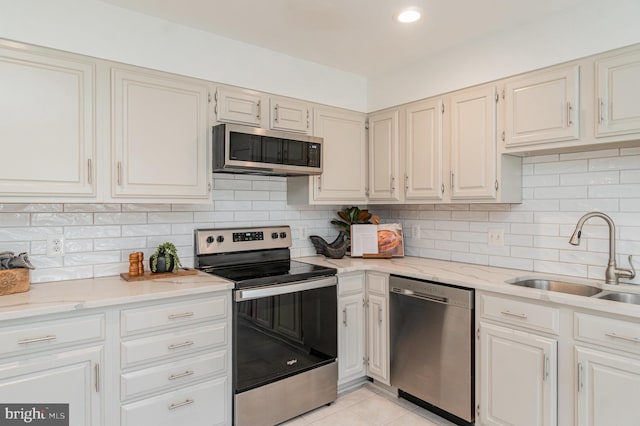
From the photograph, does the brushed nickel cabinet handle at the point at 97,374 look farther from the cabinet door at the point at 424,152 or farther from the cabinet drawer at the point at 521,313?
the cabinet door at the point at 424,152

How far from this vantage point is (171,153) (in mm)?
2289

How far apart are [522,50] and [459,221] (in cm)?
123

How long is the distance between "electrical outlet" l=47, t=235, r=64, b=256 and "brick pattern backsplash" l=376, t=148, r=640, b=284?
257 centimetres

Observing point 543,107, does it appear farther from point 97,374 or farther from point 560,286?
point 97,374

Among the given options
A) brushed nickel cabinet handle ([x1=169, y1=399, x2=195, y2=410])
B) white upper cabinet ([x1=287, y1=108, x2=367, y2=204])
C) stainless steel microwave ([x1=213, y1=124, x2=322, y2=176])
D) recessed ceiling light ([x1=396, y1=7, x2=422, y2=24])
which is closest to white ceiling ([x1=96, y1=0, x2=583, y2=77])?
recessed ceiling light ([x1=396, y1=7, x2=422, y2=24])

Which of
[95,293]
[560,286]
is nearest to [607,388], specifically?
[560,286]

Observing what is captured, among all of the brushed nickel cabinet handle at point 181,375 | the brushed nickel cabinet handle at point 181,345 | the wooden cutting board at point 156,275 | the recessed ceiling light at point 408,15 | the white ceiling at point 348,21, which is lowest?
the brushed nickel cabinet handle at point 181,375

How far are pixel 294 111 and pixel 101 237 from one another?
149 centimetres

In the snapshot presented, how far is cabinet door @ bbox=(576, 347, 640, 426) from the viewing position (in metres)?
1.67

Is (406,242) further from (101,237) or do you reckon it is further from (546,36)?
(101,237)

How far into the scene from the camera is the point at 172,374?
2.01 meters

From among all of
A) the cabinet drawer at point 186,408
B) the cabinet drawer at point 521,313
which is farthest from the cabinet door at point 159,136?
the cabinet drawer at point 521,313

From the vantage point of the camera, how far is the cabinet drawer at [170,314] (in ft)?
6.18

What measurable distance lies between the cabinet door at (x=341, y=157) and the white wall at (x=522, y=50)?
0.34 meters
